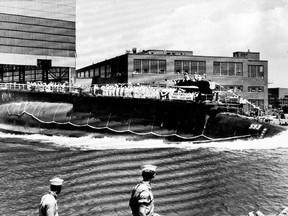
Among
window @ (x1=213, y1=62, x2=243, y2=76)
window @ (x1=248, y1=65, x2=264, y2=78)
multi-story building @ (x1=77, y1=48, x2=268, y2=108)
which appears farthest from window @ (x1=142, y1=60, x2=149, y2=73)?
window @ (x1=248, y1=65, x2=264, y2=78)

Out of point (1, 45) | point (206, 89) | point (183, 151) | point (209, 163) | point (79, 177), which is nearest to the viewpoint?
point (79, 177)

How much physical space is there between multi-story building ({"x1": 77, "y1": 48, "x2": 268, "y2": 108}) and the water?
33.6m

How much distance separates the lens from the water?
15656mm

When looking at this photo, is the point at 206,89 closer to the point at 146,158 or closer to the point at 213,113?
the point at 213,113

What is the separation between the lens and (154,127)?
3538cm

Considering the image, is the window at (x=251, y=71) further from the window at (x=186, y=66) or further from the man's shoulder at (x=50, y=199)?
the man's shoulder at (x=50, y=199)

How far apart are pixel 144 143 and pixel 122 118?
5221mm

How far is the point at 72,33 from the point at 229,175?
60605 mm

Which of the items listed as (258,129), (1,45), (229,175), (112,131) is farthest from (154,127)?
(1,45)

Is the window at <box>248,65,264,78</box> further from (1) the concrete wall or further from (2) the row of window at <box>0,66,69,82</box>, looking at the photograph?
(2) the row of window at <box>0,66,69,82</box>

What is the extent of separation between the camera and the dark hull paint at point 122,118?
31.8 metres

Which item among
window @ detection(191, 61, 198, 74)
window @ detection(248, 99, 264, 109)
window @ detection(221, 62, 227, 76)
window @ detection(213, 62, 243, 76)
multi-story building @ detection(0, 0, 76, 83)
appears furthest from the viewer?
window @ detection(248, 99, 264, 109)

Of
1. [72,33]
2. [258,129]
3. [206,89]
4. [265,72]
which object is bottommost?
[258,129]

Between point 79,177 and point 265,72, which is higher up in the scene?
point 265,72
